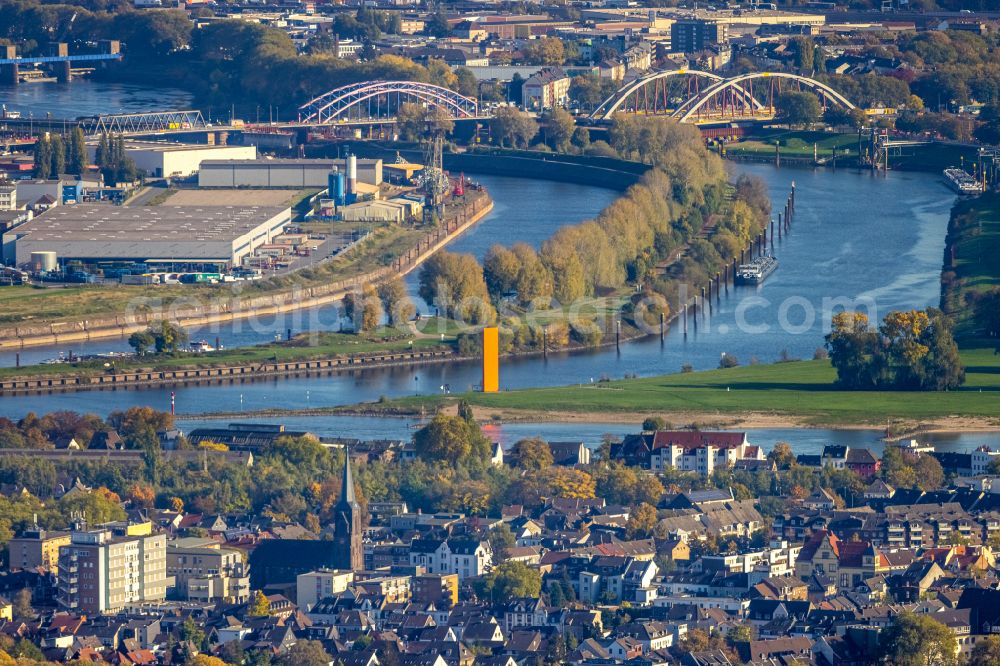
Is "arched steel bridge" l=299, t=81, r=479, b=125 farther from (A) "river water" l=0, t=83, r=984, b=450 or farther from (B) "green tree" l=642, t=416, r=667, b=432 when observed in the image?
(B) "green tree" l=642, t=416, r=667, b=432

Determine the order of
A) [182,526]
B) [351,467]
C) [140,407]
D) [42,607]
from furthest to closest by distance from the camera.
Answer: [140,407], [351,467], [182,526], [42,607]

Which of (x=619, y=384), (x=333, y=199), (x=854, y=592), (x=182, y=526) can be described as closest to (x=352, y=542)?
(x=182, y=526)

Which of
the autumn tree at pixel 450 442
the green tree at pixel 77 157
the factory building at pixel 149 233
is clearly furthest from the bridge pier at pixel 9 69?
the autumn tree at pixel 450 442

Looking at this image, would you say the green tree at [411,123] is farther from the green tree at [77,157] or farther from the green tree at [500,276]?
the green tree at [500,276]

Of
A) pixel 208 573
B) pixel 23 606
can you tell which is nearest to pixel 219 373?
pixel 208 573

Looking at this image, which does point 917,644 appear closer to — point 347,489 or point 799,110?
point 347,489

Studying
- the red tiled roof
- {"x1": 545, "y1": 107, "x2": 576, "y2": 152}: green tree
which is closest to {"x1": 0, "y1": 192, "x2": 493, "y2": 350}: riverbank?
the red tiled roof

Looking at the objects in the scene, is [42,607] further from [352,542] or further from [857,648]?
[857,648]

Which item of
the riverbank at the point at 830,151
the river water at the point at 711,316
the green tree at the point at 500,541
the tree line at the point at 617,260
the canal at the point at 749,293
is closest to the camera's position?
the green tree at the point at 500,541
